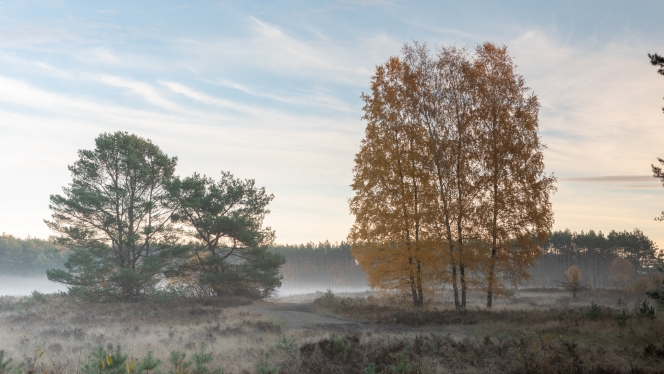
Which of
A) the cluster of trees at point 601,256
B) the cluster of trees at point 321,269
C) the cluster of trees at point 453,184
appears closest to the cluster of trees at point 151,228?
the cluster of trees at point 453,184

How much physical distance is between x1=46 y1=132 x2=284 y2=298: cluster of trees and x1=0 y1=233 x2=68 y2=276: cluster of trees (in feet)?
278

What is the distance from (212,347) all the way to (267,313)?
34.8 ft

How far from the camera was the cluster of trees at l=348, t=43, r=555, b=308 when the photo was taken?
2241 centimetres

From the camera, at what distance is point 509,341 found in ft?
45.1

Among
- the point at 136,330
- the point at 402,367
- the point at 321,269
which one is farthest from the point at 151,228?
the point at 321,269

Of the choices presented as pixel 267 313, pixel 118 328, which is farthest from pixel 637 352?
pixel 118 328

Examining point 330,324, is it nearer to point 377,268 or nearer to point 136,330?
point 377,268

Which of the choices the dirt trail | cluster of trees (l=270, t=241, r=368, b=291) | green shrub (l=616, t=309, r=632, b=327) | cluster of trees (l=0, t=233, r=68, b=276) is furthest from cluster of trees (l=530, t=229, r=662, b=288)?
cluster of trees (l=0, t=233, r=68, b=276)

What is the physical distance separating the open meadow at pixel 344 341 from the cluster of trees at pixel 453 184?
2.76 metres

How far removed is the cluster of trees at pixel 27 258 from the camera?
107 m

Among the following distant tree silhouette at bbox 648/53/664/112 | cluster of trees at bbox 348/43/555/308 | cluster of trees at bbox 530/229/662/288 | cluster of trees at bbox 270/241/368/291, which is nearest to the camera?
distant tree silhouette at bbox 648/53/664/112

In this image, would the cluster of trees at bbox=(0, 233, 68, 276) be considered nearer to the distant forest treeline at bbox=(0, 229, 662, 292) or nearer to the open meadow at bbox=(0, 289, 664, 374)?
the distant forest treeline at bbox=(0, 229, 662, 292)

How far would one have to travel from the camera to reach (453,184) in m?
22.7

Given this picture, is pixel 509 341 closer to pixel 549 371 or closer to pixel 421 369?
pixel 549 371
